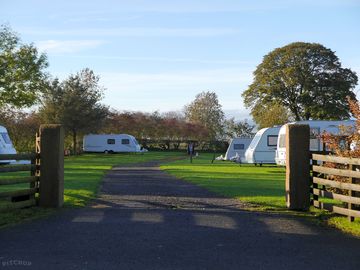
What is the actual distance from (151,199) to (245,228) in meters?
4.58

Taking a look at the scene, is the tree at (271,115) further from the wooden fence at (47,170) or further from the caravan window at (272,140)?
the wooden fence at (47,170)

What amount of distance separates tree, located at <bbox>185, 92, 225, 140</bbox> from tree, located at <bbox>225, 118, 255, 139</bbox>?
4.91m

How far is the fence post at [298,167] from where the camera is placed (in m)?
11.6

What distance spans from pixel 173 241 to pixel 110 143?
166 ft

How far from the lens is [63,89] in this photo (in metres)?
52.7

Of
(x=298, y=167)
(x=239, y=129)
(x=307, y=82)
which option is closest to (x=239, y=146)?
(x=307, y=82)

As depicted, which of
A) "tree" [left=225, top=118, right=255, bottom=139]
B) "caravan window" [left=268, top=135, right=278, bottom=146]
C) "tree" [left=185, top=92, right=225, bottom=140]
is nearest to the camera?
"caravan window" [left=268, top=135, right=278, bottom=146]

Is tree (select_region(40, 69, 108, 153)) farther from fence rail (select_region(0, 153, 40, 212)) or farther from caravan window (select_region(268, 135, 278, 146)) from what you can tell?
fence rail (select_region(0, 153, 40, 212))

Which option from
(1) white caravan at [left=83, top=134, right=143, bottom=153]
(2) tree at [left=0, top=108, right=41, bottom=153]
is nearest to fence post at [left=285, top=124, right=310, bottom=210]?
(2) tree at [left=0, top=108, right=41, bottom=153]

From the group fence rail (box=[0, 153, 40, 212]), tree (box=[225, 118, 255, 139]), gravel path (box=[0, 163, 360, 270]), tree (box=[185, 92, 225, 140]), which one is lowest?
gravel path (box=[0, 163, 360, 270])

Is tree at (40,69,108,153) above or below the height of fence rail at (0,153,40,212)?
above

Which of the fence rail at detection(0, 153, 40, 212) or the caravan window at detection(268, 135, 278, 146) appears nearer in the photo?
the fence rail at detection(0, 153, 40, 212)

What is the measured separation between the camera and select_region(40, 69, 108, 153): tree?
167 ft

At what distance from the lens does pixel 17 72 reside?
40844 millimetres
